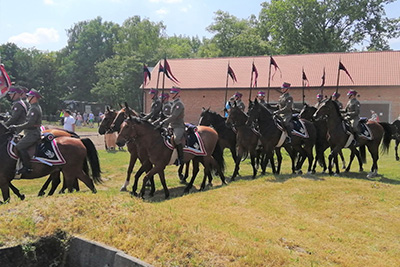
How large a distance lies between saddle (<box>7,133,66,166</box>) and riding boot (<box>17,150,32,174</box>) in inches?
4.0

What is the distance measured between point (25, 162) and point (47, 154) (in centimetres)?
52

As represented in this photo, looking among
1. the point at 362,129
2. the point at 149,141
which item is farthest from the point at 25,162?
the point at 362,129

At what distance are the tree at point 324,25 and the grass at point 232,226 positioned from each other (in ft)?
146

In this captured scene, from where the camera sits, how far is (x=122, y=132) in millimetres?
10344

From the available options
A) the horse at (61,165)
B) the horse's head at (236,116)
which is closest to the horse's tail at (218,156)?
the horse's head at (236,116)

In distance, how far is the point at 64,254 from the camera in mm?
5977

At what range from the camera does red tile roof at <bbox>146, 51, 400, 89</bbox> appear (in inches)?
1379

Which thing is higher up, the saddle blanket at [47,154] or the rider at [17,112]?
the rider at [17,112]

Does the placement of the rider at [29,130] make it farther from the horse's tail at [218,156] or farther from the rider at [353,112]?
the rider at [353,112]

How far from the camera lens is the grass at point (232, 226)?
5.64 m

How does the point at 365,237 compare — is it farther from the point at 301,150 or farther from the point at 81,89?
the point at 81,89

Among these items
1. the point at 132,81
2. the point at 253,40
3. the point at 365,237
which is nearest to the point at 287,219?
the point at 365,237

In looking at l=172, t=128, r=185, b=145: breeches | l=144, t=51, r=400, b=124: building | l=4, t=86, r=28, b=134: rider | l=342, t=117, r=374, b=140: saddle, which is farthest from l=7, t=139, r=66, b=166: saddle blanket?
l=144, t=51, r=400, b=124: building

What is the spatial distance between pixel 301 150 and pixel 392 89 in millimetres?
22745
